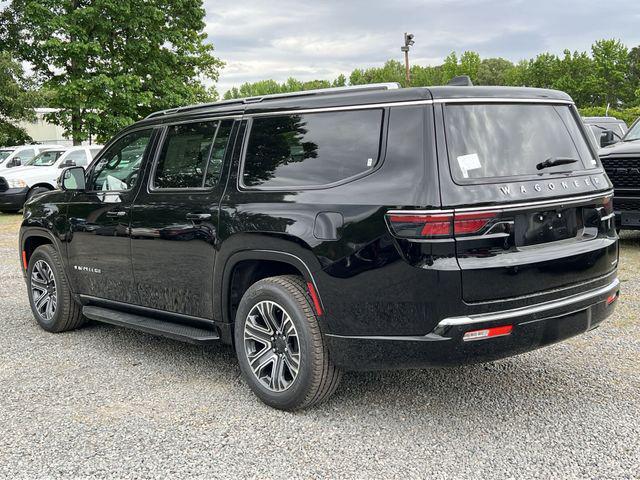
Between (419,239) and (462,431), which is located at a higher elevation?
(419,239)

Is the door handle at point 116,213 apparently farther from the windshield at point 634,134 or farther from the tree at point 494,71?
the tree at point 494,71

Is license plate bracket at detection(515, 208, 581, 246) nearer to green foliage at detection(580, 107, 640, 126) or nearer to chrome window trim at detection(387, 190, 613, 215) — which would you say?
chrome window trim at detection(387, 190, 613, 215)

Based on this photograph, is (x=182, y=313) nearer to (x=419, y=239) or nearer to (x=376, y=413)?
(x=376, y=413)

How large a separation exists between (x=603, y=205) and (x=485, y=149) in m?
0.99

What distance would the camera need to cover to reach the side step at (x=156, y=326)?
456cm

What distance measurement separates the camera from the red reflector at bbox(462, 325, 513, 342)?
3.42 m

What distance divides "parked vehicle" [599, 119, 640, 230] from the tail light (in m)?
6.34

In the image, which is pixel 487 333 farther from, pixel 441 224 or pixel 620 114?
pixel 620 114

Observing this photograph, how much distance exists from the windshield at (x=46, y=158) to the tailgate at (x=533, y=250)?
17.5 m

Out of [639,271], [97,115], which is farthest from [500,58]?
[639,271]

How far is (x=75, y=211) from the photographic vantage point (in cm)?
569

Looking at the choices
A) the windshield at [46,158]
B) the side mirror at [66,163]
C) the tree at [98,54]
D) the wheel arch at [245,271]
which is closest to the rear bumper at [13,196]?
the side mirror at [66,163]

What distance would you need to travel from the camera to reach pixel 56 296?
Answer: 19.7ft

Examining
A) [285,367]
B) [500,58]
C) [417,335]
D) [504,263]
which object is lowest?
[285,367]
